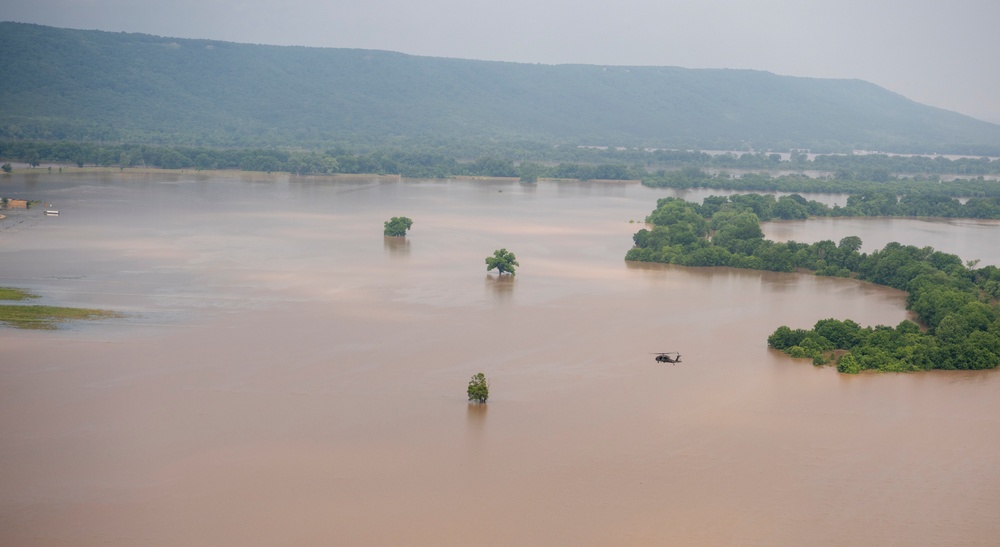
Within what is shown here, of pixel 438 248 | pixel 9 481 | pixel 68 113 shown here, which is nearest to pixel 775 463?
pixel 9 481

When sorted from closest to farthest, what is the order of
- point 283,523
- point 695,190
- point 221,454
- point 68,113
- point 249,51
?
point 283,523 < point 221,454 < point 695,190 < point 68,113 < point 249,51

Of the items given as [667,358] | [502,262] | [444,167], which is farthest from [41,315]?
[444,167]

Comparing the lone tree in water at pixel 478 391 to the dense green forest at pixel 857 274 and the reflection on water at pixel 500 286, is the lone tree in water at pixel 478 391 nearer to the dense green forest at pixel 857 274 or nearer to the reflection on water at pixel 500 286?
the dense green forest at pixel 857 274

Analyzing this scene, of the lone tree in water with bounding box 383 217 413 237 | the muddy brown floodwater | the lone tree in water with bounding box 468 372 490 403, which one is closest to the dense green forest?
the muddy brown floodwater

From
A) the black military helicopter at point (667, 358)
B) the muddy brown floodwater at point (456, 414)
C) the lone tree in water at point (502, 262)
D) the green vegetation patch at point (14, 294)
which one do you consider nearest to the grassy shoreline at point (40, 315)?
the green vegetation patch at point (14, 294)

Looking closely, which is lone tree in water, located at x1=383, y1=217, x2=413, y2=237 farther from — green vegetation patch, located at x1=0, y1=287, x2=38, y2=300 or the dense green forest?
green vegetation patch, located at x1=0, y1=287, x2=38, y2=300

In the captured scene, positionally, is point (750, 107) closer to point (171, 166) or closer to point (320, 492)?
point (171, 166)
